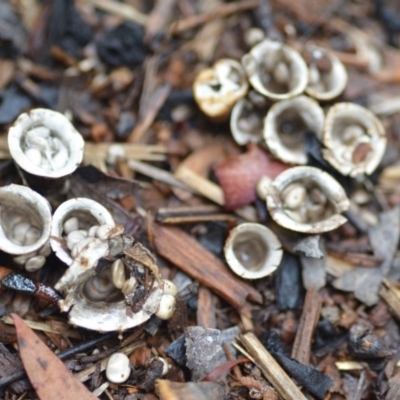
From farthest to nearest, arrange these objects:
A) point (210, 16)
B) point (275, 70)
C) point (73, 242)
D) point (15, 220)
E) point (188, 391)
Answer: point (210, 16) → point (275, 70) → point (15, 220) → point (73, 242) → point (188, 391)

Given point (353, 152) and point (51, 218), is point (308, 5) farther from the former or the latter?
point (51, 218)

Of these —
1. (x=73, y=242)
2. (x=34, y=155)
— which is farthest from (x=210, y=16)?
(x=73, y=242)

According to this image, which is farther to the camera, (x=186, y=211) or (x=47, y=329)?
(x=186, y=211)

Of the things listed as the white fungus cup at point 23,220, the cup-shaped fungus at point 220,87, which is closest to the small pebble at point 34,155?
the white fungus cup at point 23,220

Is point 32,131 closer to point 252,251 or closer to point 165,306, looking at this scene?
point 165,306

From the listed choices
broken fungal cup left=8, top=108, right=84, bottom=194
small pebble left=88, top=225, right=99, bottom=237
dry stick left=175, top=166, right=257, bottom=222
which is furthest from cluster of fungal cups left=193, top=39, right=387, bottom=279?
broken fungal cup left=8, top=108, right=84, bottom=194

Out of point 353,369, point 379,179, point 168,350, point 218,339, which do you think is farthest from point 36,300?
point 379,179

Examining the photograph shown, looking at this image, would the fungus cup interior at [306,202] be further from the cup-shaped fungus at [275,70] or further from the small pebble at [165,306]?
the small pebble at [165,306]
